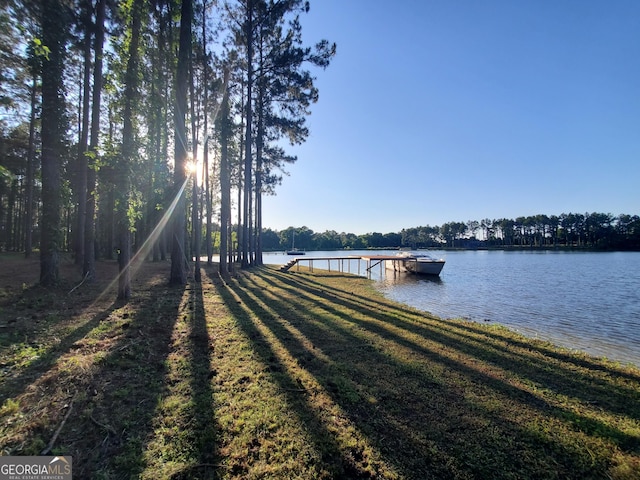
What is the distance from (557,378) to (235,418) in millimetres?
4782

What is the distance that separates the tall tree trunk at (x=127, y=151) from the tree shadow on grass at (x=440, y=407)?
4.14 metres

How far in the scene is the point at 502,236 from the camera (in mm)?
110812

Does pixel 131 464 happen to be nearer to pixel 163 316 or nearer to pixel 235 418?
pixel 235 418

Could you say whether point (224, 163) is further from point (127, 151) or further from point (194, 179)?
point (127, 151)

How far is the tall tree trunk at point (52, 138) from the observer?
775 centimetres

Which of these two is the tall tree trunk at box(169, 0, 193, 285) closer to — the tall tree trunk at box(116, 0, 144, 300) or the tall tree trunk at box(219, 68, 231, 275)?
the tall tree trunk at box(116, 0, 144, 300)

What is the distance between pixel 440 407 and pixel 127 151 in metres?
8.64

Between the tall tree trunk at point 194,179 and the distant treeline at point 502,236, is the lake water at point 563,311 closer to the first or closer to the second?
the tall tree trunk at point 194,179

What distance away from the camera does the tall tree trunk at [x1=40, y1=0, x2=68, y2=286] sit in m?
7.75

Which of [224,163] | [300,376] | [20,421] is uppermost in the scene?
[224,163]

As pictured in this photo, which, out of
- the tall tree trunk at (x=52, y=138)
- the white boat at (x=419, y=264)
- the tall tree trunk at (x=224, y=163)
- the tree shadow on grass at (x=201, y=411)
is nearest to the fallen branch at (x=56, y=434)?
the tree shadow on grass at (x=201, y=411)

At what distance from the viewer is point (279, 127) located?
19016 millimetres

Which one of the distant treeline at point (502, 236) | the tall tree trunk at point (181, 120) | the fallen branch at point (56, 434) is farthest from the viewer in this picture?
the distant treeline at point (502, 236)

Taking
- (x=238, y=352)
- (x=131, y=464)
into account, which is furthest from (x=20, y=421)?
(x=238, y=352)
